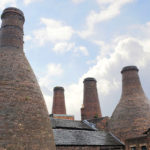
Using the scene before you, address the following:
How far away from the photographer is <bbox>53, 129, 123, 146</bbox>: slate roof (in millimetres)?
14922

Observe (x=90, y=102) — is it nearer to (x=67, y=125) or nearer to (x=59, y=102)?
(x=59, y=102)

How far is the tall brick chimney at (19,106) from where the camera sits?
8.75 meters

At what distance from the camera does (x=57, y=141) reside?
14.4m

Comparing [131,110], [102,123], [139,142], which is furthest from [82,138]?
[102,123]

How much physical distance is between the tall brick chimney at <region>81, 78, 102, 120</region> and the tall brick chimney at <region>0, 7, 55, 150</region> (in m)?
15.9

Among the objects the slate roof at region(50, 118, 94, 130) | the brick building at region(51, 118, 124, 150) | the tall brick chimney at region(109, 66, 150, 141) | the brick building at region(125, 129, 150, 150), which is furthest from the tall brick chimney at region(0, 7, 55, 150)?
the tall brick chimney at region(109, 66, 150, 141)

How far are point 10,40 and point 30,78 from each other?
132 inches

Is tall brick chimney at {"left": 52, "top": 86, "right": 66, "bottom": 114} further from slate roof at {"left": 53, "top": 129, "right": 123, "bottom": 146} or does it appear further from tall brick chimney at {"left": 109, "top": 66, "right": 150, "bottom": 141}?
slate roof at {"left": 53, "top": 129, "right": 123, "bottom": 146}

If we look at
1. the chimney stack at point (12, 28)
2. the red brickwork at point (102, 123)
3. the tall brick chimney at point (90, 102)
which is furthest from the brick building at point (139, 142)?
the chimney stack at point (12, 28)

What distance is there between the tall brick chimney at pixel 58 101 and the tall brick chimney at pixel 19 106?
1811cm

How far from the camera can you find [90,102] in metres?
26.4

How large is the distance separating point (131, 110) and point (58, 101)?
1420cm

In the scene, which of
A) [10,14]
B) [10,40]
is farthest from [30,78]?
[10,14]

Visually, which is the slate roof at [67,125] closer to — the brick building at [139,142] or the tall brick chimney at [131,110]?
the tall brick chimney at [131,110]
